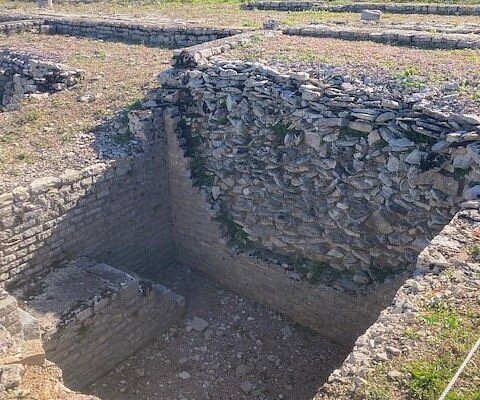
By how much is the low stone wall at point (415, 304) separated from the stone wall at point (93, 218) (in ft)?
13.9

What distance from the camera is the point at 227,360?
7.20 meters

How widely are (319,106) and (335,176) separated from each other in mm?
862

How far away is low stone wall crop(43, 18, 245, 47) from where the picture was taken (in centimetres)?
1166

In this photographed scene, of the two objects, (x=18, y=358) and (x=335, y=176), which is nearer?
(x=18, y=358)

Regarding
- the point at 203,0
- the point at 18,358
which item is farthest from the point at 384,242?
the point at 203,0

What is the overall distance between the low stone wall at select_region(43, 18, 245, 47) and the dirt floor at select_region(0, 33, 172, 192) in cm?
46

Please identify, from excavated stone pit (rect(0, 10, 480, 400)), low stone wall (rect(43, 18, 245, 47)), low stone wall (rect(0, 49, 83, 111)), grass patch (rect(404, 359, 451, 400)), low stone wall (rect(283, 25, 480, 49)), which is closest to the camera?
grass patch (rect(404, 359, 451, 400))

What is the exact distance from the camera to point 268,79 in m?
7.73

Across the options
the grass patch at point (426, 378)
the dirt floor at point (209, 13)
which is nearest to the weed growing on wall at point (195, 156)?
the dirt floor at point (209, 13)

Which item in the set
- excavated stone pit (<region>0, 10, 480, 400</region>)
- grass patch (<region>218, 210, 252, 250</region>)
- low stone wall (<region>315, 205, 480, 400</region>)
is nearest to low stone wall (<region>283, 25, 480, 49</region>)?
excavated stone pit (<region>0, 10, 480, 400</region>)

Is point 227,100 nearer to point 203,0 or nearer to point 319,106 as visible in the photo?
point 319,106

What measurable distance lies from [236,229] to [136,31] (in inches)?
255

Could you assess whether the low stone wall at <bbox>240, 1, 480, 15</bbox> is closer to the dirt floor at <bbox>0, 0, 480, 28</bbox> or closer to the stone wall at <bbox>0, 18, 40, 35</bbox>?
the dirt floor at <bbox>0, 0, 480, 28</bbox>

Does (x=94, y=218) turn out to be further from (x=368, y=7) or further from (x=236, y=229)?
(x=368, y=7)
